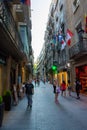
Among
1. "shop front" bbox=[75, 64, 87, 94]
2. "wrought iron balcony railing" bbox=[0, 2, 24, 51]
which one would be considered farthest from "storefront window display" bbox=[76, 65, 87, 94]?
"wrought iron balcony railing" bbox=[0, 2, 24, 51]

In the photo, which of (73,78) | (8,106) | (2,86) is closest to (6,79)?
(2,86)

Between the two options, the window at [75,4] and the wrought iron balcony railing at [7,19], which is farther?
the window at [75,4]

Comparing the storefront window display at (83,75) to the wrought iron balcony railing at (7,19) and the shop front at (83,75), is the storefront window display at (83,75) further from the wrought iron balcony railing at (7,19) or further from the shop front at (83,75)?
the wrought iron balcony railing at (7,19)

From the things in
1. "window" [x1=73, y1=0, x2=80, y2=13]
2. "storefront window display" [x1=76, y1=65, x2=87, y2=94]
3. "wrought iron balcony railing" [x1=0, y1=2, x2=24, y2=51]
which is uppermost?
"window" [x1=73, y1=0, x2=80, y2=13]

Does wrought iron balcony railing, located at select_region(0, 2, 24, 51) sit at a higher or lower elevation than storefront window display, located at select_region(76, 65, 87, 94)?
higher

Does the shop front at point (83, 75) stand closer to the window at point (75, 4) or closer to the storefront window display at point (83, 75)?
the storefront window display at point (83, 75)

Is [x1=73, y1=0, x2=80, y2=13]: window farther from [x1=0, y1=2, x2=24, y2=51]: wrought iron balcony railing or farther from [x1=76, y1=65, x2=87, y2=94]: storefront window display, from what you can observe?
[x1=0, y1=2, x2=24, y2=51]: wrought iron balcony railing

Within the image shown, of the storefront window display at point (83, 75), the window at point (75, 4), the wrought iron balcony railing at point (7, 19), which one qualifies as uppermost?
the window at point (75, 4)

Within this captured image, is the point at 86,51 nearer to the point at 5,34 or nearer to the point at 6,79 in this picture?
the point at 6,79

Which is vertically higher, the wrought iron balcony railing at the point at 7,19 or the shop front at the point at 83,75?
the wrought iron balcony railing at the point at 7,19

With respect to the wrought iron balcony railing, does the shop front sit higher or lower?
lower

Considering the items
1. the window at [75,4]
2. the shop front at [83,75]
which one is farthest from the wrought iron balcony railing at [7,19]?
the shop front at [83,75]

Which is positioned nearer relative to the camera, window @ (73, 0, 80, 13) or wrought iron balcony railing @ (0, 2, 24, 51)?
wrought iron balcony railing @ (0, 2, 24, 51)

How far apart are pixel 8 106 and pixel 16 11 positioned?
11.7 metres
